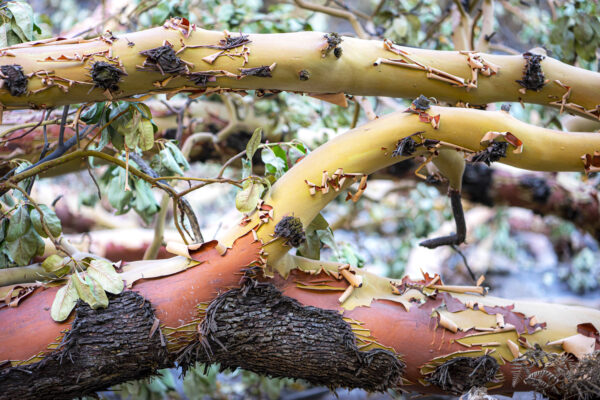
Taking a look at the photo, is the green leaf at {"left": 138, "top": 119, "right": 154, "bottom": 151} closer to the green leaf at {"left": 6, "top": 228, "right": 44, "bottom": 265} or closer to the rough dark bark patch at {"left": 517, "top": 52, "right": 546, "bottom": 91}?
the green leaf at {"left": 6, "top": 228, "right": 44, "bottom": 265}

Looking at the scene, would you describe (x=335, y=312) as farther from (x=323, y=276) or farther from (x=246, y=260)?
(x=246, y=260)

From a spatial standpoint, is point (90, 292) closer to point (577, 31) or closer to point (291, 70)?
point (291, 70)

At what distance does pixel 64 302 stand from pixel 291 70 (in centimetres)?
55

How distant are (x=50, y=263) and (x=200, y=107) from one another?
1435 millimetres

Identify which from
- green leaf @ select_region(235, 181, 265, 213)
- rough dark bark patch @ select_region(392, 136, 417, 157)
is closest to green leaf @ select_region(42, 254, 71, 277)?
green leaf @ select_region(235, 181, 265, 213)

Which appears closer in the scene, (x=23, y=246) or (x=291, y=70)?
(x=291, y=70)

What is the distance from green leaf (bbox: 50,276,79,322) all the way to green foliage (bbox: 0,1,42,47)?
1.74 ft

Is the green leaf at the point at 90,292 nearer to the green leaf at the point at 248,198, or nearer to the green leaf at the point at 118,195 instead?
the green leaf at the point at 248,198

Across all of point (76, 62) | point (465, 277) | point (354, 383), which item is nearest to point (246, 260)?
point (354, 383)

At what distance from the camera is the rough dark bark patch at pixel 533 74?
105 centimetres

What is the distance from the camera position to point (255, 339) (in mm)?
997

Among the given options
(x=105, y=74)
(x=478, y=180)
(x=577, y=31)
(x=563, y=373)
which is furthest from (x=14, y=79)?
(x=478, y=180)

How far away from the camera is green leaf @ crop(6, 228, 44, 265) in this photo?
1.11 m

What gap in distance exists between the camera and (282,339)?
3.28 ft
